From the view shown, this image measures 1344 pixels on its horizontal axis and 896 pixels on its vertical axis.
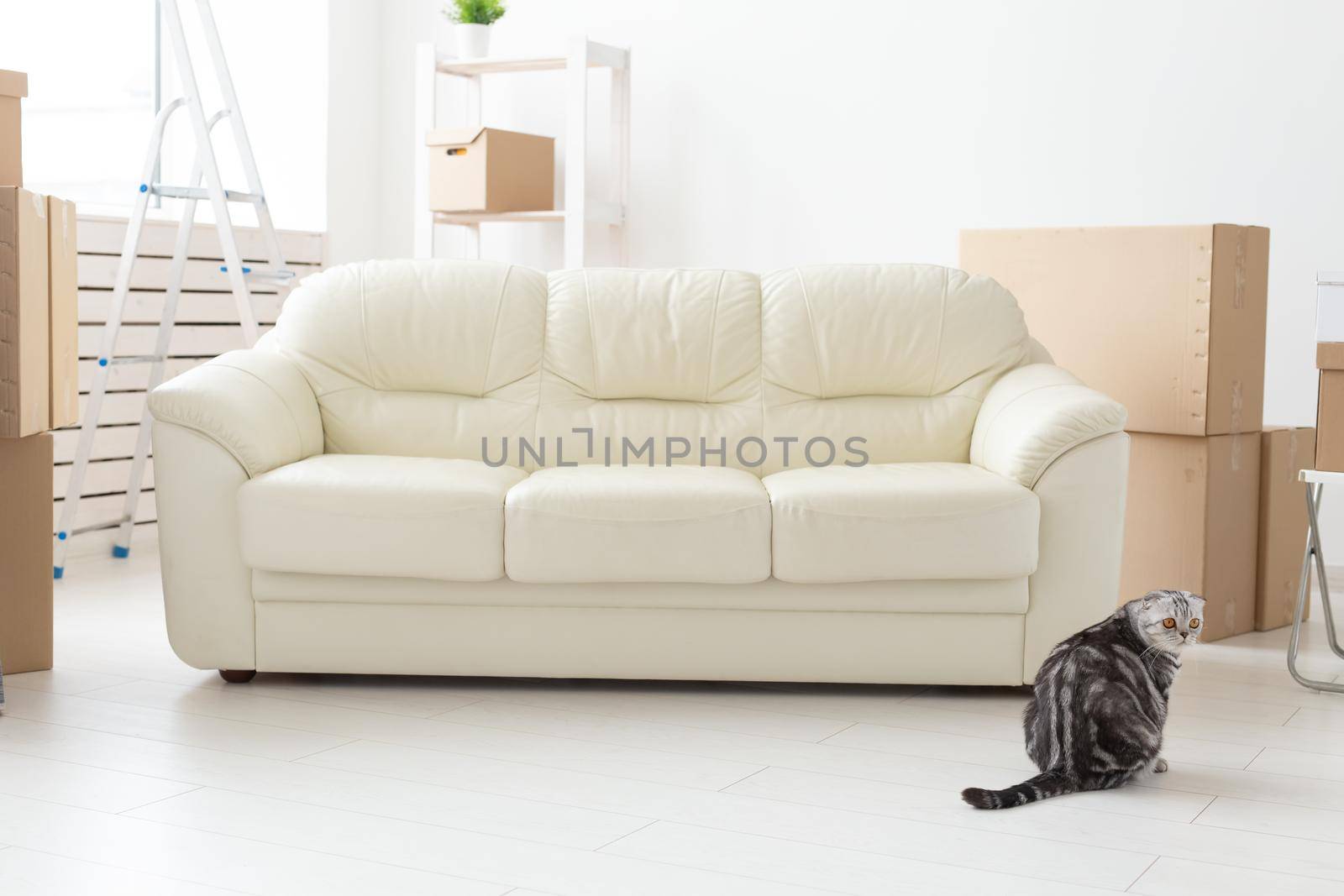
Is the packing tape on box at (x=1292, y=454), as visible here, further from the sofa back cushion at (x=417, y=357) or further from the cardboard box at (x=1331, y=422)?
the sofa back cushion at (x=417, y=357)

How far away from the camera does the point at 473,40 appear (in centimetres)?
492

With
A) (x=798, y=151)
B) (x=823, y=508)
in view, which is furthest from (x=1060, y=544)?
(x=798, y=151)

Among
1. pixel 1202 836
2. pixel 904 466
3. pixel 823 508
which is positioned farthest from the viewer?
pixel 904 466

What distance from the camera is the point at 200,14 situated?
433 centimetres

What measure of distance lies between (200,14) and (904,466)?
8.97 feet

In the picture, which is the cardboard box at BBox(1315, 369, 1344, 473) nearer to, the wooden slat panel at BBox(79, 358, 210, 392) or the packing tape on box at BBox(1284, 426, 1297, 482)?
the packing tape on box at BBox(1284, 426, 1297, 482)

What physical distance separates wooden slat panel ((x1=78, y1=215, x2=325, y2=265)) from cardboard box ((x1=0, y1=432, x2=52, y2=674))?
1559 millimetres

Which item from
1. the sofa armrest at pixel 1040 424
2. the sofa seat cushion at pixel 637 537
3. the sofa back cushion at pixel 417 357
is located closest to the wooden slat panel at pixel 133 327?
the sofa back cushion at pixel 417 357

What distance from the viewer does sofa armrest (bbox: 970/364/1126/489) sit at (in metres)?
2.82

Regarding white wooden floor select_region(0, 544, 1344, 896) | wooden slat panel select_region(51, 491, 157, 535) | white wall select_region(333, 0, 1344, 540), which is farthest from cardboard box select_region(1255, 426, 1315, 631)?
wooden slat panel select_region(51, 491, 157, 535)

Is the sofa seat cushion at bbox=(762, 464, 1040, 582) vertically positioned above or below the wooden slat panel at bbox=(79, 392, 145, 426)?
below

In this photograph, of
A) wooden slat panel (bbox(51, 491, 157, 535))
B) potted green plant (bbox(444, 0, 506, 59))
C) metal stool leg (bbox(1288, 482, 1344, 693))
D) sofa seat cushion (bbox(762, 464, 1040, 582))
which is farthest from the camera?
potted green plant (bbox(444, 0, 506, 59))

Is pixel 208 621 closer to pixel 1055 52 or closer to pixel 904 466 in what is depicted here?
pixel 904 466

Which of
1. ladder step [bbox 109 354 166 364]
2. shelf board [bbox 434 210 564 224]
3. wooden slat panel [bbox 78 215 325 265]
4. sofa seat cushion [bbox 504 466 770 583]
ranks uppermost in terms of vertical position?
shelf board [bbox 434 210 564 224]
